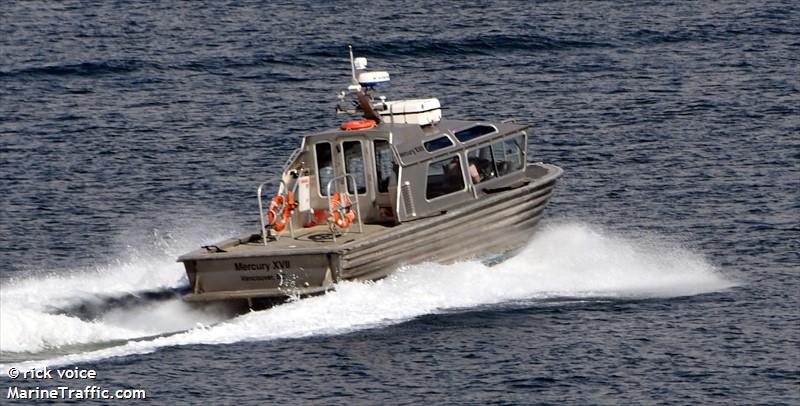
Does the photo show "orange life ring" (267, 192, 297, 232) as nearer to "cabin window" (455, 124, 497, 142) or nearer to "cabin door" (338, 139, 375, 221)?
"cabin door" (338, 139, 375, 221)

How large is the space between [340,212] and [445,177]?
2.44 meters

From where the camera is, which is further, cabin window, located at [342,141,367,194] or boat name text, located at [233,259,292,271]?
cabin window, located at [342,141,367,194]

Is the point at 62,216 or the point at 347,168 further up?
the point at 347,168

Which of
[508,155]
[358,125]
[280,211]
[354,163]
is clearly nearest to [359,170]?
[354,163]

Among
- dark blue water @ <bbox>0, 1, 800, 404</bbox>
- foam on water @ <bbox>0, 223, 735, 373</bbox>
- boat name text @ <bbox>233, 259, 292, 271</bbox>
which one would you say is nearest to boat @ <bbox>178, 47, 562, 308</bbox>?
boat name text @ <bbox>233, 259, 292, 271</bbox>

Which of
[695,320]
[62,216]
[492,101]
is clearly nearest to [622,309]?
[695,320]

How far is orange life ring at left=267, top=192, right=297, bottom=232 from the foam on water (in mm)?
2006

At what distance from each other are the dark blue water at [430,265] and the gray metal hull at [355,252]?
34 cm

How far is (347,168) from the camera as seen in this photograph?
29000 mm

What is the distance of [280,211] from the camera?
28312mm

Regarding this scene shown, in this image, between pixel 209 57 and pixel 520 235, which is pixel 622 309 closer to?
pixel 520 235

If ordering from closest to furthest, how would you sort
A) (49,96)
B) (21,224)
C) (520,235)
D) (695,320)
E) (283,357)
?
(283,357)
(695,320)
(520,235)
(21,224)
(49,96)

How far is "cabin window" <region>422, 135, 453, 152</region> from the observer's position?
2895cm

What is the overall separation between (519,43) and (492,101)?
766 cm
